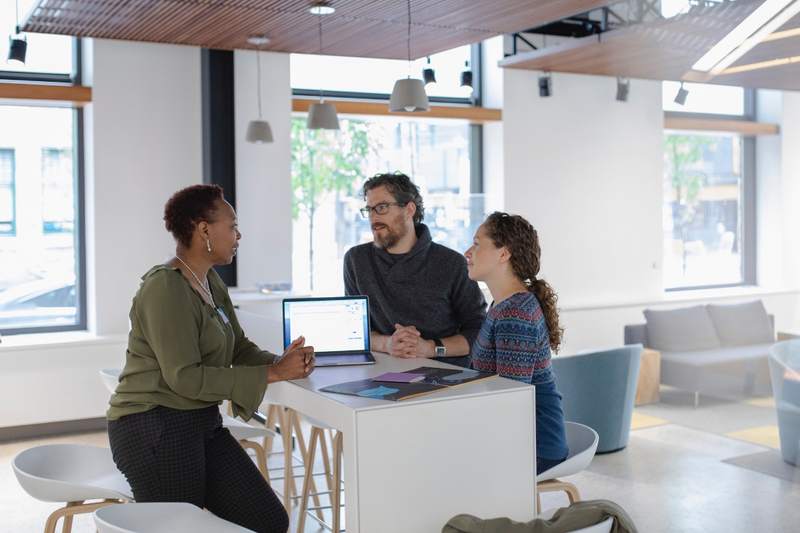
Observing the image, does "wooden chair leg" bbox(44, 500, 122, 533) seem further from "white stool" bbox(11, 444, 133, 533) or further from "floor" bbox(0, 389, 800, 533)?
"floor" bbox(0, 389, 800, 533)

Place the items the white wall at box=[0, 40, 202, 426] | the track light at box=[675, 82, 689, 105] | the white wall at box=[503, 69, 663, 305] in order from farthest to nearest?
the white wall at box=[503, 69, 663, 305], the white wall at box=[0, 40, 202, 426], the track light at box=[675, 82, 689, 105]

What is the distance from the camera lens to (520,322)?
118 inches

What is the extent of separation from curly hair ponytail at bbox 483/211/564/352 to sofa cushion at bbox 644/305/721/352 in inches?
67.9

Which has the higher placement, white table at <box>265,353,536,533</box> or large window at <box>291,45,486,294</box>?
large window at <box>291,45,486,294</box>

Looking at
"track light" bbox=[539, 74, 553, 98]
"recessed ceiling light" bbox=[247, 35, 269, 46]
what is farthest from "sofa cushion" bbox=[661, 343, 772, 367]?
"track light" bbox=[539, 74, 553, 98]

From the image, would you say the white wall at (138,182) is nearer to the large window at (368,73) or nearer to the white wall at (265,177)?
the white wall at (265,177)

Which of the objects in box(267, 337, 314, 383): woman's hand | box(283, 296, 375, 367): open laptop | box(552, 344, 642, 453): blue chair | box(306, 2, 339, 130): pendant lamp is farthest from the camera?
box(306, 2, 339, 130): pendant lamp

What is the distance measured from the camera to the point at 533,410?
104 inches

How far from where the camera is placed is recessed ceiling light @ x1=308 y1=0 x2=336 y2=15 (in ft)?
18.1

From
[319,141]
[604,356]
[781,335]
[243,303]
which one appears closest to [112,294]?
[243,303]

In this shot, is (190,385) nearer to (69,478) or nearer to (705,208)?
(69,478)

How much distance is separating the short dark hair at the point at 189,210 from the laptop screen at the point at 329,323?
1.78 ft

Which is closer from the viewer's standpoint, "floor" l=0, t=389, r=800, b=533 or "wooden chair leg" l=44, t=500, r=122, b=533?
"wooden chair leg" l=44, t=500, r=122, b=533

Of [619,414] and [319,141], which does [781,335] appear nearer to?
[619,414]
